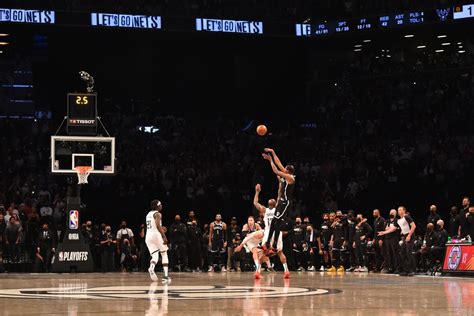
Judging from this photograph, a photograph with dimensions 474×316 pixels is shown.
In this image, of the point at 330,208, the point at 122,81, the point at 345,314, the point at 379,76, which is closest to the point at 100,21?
the point at 122,81

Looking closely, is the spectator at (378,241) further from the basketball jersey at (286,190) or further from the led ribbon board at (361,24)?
the led ribbon board at (361,24)

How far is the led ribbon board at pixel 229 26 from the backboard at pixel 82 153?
11.9 meters

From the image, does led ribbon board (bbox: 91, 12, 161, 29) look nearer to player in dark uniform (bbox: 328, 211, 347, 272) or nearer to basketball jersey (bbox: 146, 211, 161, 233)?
player in dark uniform (bbox: 328, 211, 347, 272)

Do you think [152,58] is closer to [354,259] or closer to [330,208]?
[330,208]

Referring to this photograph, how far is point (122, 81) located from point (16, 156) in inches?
375

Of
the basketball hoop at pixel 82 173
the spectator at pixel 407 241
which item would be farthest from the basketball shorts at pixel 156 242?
the spectator at pixel 407 241

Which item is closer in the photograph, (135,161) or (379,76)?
(135,161)

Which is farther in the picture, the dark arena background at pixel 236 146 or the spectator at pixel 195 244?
the spectator at pixel 195 244

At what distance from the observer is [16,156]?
39.1m

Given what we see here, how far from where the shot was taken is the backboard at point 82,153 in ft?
93.8

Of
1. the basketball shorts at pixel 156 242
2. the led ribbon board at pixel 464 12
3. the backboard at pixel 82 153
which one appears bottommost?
the basketball shorts at pixel 156 242

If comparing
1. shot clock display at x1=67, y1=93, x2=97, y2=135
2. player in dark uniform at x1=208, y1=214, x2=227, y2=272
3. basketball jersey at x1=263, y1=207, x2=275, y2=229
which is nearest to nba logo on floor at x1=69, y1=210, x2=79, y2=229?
shot clock display at x1=67, y1=93, x2=97, y2=135

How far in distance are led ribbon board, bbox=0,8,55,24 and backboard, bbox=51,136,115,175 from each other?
9558mm

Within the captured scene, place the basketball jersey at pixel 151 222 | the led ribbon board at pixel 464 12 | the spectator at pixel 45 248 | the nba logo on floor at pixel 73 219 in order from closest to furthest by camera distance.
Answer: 1. the basketball jersey at pixel 151 222
2. the nba logo on floor at pixel 73 219
3. the spectator at pixel 45 248
4. the led ribbon board at pixel 464 12
